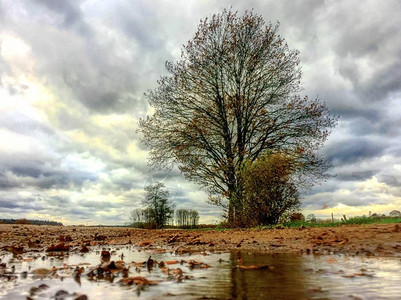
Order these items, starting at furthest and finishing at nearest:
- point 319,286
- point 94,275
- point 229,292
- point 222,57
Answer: point 222,57, point 94,275, point 319,286, point 229,292

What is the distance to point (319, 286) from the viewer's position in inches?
79.4

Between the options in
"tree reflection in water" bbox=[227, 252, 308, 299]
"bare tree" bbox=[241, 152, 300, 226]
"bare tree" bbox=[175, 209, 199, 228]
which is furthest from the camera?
"bare tree" bbox=[175, 209, 199, 228]

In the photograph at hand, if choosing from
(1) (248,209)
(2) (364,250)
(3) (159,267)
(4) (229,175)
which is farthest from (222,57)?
(3) (159,267)

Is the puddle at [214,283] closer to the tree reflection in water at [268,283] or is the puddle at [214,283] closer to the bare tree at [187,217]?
the tree reflection in water at [268,283]

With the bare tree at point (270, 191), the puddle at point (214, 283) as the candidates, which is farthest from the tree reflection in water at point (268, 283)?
the bare tree at point (270, 191)

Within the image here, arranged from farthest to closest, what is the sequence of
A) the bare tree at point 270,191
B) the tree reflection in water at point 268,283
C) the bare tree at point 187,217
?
the bare tree at point 187,217 → the bare tree at point 270,191 → the tree reflection in water at point 268,283

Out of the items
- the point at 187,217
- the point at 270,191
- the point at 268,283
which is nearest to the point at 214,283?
the point at 268,283

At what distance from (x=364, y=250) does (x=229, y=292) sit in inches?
140

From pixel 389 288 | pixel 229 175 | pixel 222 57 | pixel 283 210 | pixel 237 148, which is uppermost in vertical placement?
pixel 222 57

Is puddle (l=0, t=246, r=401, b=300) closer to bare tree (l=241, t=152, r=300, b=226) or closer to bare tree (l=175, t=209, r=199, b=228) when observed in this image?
bare tree (l=241, t=152, r=300, b=226)

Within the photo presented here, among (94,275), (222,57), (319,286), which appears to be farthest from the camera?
(222,57)

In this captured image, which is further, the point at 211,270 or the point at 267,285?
the point at 211,270

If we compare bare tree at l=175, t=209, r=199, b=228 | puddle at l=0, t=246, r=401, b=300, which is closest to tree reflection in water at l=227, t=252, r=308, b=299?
puddle at l=0, t=246, r=401, b=300

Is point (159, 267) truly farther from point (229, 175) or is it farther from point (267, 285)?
point (229, 175)
